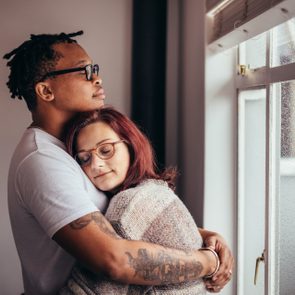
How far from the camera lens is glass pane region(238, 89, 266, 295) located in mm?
2221

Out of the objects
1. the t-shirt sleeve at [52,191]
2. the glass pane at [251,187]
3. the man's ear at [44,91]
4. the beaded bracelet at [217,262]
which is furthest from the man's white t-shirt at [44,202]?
the glass pane at [251,187]

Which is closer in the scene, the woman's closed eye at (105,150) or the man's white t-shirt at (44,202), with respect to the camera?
the man's white t-shirt at (44,202)

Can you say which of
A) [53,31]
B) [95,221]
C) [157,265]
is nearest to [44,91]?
[95,221]

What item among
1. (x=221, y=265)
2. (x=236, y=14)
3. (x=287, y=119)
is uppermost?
(x=236, y=14)

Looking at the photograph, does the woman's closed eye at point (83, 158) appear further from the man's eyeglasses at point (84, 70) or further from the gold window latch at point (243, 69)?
the gold window latch at point (243, 69)

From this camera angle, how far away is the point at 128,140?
1.59 m

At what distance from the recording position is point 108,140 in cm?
154

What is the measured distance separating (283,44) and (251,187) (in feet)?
2.52

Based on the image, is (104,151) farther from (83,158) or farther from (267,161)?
(267,161)

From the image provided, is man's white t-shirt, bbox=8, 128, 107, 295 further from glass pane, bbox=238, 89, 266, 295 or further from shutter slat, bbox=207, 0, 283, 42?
glass pane, bbox=238, 89, 266, 295

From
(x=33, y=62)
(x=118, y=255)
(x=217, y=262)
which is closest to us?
(x=118, y=255)

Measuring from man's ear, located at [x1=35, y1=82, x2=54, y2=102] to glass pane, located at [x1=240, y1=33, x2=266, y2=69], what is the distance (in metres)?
0.87

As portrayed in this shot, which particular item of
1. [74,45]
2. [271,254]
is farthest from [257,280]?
[74,45]

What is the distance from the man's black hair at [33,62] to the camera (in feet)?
5.45
